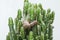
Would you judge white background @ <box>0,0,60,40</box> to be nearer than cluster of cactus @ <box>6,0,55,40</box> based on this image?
No

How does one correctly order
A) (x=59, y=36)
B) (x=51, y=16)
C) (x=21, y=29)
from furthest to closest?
(x=59, y=36)
(x=51, y=16)
(x=21, y=29)

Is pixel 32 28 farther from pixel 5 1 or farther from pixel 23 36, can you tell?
pixel 5 1

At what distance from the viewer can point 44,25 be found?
3.81 feet

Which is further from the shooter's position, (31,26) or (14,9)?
(14,9)

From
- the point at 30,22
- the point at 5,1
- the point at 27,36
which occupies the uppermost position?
the point at 5,1

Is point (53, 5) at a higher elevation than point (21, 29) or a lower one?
higher

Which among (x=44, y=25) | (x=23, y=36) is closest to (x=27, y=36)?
(x=23, y=36)

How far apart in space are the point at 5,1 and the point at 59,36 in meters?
0.84

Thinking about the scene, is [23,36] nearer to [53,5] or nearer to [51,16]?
[51,16]

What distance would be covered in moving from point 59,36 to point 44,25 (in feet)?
3.05

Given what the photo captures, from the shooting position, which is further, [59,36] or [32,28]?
[59,36]

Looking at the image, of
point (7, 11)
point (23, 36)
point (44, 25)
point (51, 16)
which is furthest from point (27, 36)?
point (7, 11)

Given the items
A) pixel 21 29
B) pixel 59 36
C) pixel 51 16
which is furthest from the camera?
pixel 59 36

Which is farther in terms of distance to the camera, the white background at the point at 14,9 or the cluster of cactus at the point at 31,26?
the white background at the point at 14,9
